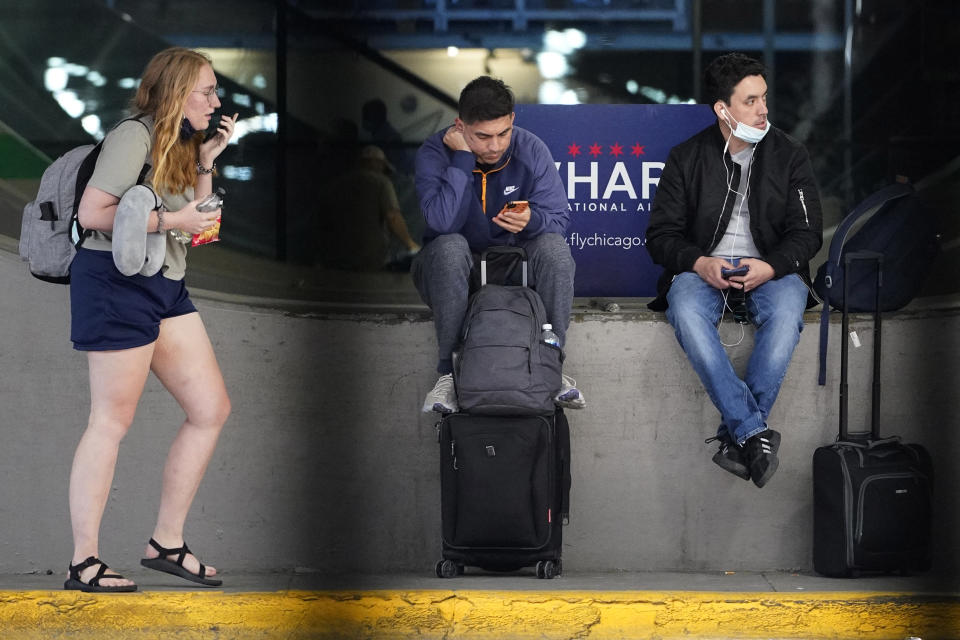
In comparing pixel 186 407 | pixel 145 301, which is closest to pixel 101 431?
pixel 186 407

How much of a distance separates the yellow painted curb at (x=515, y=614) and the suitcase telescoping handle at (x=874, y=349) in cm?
56

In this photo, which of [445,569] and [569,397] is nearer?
[569,397]

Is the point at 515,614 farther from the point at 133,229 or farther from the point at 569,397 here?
the point at 133,229

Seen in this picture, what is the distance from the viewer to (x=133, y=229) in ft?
10.4

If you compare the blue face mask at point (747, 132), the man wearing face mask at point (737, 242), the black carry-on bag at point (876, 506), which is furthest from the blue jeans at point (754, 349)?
the blue face mask at point (747, 132)

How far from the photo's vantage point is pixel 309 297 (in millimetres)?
4246

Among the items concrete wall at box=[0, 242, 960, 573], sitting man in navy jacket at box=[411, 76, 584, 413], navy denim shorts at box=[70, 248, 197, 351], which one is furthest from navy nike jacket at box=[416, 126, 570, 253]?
navy denim shorts at box=[70, 248, 197, 351]

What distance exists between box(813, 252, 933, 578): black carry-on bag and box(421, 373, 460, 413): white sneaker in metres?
1.13

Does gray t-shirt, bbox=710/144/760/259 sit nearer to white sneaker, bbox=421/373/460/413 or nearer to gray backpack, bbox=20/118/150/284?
white sneaker, bbox=421/373/460/413

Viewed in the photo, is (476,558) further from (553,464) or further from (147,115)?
(147,115)

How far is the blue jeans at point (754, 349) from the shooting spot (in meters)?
3.62

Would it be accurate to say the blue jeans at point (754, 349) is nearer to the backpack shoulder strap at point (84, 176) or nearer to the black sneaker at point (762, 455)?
the black sneaker at point (762, 455)

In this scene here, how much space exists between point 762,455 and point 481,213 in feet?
3.43

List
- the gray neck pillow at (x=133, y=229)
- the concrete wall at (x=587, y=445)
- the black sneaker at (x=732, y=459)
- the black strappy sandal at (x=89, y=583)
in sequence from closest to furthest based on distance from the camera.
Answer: the gray neck pillow at (x=133, y=229), the black strappy sandal at (x=89, y=583), the black sneaker at (x=732, y=459), the concrete wall at (x=587, y=445)
